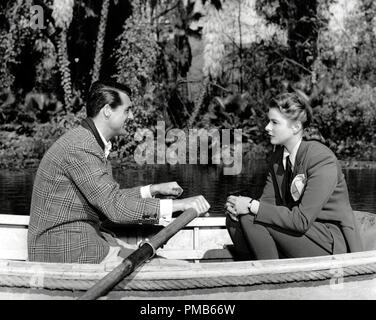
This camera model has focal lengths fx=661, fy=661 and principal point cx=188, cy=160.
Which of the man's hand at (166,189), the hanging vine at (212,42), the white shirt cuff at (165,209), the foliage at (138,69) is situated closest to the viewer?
the white shirt cuff at (165,209)

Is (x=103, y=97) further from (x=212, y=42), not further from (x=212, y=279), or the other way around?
(x=212, y=42)

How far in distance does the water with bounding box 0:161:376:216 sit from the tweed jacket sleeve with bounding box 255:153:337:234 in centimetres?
498

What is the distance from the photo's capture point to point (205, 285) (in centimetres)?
304

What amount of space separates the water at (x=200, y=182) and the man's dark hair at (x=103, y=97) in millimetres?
5137

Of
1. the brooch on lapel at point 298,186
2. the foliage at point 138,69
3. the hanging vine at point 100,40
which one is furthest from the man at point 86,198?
the hanging vine at point 100,40

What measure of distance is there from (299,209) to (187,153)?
11010 mm

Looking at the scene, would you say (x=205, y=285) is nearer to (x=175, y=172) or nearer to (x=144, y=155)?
(x=175, y=172)

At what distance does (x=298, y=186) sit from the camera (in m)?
3.25

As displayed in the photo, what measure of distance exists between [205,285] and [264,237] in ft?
1.37

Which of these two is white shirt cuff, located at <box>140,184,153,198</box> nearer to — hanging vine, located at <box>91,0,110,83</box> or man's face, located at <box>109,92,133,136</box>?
man's face, located at <box>109,92,133,136</box>

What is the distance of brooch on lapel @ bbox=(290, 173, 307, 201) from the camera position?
322 cm

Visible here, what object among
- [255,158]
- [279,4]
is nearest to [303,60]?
[279,4]

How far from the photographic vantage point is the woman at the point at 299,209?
3123 millimetres

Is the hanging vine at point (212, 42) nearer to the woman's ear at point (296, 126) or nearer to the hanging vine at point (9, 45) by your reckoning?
the hanging vine at point (9, 45)
